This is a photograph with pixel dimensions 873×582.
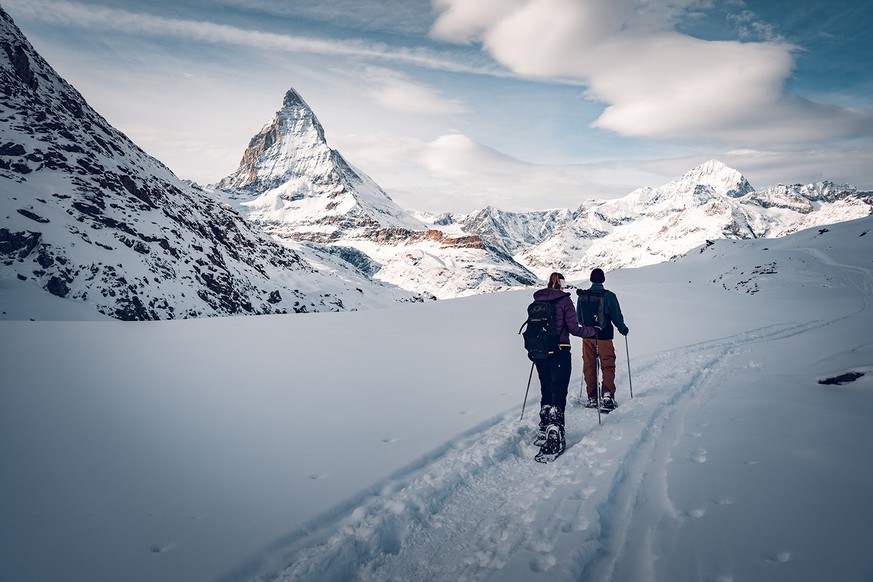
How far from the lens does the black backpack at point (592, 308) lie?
8.62 m

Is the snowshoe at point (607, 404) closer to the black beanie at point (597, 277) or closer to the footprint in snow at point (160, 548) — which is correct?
the black beanie at point (597, 277)

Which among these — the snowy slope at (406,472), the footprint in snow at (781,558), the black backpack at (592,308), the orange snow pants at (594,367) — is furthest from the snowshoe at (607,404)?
the footprint in snow at (781,558)

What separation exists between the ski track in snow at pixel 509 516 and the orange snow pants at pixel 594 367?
148 cm

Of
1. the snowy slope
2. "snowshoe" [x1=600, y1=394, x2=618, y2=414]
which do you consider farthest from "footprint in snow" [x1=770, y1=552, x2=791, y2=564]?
"snowshoe" [x1=600, y1=394, x2=618, y2=414]

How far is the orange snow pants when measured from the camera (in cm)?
839

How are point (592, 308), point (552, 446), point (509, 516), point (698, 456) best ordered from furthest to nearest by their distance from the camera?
point (592, 308) → point (552, 446) → point (698, 456) → point (509, 516)

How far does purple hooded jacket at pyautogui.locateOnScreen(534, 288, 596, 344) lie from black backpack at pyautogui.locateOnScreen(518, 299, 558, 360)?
0.44 ft

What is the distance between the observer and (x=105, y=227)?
1982 inches

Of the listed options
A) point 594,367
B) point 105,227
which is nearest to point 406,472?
point 594,367

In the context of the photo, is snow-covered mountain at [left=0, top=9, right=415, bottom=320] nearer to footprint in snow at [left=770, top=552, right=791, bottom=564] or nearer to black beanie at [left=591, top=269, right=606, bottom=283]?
black beanie at [left=591, top=269, right=606, bottom=283]

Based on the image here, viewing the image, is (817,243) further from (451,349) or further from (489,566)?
(489,566)

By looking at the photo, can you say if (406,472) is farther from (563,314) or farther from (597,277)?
(597,277)

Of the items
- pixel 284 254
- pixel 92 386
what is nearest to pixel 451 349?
pixel 92 386

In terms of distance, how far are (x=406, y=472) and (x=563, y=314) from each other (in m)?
3.68
